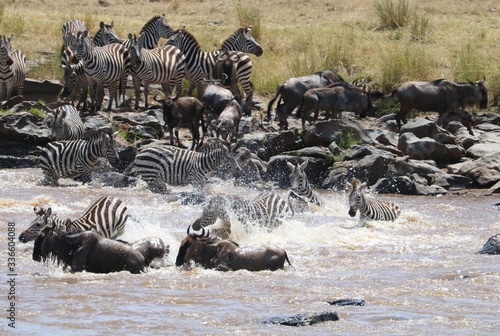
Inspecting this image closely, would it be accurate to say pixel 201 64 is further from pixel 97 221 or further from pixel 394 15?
pixel 97 221

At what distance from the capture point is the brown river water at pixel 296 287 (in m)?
8.20

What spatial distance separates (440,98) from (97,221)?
11.1 metres

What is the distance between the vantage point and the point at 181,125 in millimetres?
19078

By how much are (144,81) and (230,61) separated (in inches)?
70.0

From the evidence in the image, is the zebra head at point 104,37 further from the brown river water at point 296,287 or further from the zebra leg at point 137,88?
the brown river water at point 296,287

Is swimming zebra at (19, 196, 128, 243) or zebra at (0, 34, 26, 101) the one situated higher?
swimming zebra at (19, 196, 128, 243)

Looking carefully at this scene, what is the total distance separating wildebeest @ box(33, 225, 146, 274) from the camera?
9648 mm

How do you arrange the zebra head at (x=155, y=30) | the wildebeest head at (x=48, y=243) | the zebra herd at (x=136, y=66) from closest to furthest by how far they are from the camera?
the wildebeest head at (x=48, y=243) < the zebra herd at (x=136, y=66) < the zebra head at (x=155, y=30)

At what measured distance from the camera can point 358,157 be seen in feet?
57.3

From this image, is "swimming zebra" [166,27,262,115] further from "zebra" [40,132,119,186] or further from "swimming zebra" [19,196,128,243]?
"swimming zebra" [19,196,128,243]

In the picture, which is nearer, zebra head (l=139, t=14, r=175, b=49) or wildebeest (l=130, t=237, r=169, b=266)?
wildebeest (l=130, t=237, r=169, b=266)

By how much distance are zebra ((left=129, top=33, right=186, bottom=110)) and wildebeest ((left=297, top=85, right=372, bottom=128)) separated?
3.16m

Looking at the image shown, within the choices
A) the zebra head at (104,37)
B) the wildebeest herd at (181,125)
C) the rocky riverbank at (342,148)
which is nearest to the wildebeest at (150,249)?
the wildebeest herd at (181,125)

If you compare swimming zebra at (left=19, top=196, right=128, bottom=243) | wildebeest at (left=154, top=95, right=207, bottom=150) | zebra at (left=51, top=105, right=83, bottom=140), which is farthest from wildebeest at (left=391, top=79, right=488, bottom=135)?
swimming zebra at (left=19, top=196, right=128, bottom=243)
